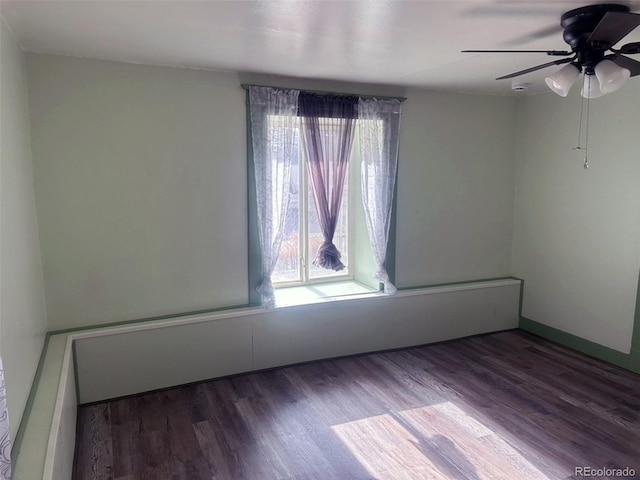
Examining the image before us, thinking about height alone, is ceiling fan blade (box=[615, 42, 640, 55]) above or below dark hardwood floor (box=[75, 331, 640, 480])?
above

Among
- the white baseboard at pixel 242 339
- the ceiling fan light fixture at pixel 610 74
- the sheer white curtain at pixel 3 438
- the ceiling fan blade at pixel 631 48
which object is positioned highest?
the ceiling fan blade at pixel 631 48

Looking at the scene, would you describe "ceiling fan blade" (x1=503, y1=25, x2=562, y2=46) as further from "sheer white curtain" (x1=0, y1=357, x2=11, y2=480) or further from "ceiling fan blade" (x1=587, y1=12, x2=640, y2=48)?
"sheer white curtain" (x1=0, y1=357, x2=11, y2=480)

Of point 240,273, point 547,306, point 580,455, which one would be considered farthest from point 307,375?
point 547,306

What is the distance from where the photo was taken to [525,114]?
4488mm

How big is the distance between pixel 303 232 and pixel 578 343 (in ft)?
8.82

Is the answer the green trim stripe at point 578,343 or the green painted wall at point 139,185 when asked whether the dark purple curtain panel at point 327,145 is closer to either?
the green painted wall at point 139,185

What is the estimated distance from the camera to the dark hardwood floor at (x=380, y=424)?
249 cm

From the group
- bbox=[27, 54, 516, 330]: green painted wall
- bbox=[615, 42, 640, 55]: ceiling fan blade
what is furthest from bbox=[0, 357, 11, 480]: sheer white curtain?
bbox=[615, 42, 640, 55]: ceiling fan blade

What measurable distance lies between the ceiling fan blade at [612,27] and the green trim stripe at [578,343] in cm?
274

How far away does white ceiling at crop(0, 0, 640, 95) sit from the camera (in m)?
2.09

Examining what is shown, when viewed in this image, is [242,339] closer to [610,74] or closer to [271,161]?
[271,161]

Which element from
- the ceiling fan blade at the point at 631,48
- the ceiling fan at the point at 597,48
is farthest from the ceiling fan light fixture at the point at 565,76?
the ceiling fan blade at the point at 631,48

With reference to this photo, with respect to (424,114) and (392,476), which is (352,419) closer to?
(392,476)

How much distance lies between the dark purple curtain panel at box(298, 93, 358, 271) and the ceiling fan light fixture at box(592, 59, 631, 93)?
1.99 metres
